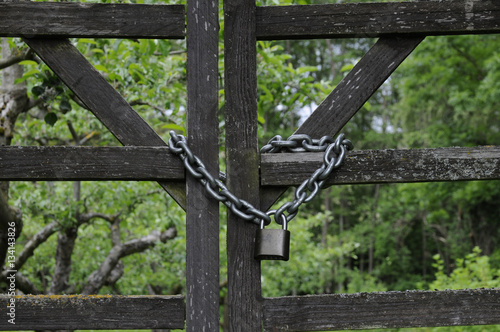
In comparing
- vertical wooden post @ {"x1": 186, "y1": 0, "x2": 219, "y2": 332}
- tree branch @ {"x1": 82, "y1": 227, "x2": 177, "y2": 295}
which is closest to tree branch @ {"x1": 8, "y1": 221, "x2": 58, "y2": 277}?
tree branch @ {"x1": 82, "y1": 227, "x2": 177, "y2": 295}

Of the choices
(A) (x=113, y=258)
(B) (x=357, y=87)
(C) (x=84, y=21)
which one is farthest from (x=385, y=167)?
(A) (x=113, y=258)

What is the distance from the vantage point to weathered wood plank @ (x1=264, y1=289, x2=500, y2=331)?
5.41 feet

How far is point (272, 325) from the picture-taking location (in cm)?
162

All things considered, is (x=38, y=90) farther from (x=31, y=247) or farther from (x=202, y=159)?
(x=31, y=247)

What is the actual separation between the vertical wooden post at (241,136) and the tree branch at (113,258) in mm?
5041

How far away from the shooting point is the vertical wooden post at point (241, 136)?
1.65 metres

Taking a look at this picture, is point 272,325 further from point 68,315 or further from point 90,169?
point 90,169

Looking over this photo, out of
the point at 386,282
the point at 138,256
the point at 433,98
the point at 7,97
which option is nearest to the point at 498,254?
the point at 433,98

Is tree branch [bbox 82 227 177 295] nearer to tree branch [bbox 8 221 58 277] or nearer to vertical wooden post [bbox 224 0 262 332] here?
tree branch [bbox 8 221 58 277]

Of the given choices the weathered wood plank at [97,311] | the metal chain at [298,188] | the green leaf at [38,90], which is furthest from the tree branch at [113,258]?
the metal chain at [298,188]

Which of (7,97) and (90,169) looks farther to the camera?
(7,97)

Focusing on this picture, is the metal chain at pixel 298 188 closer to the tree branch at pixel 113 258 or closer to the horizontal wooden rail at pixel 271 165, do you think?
the horizontal wooden rail at pixel 271 165

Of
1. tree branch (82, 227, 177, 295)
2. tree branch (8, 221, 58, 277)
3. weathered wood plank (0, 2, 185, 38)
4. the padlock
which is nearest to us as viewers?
the padlock

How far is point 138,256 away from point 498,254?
1292cm
